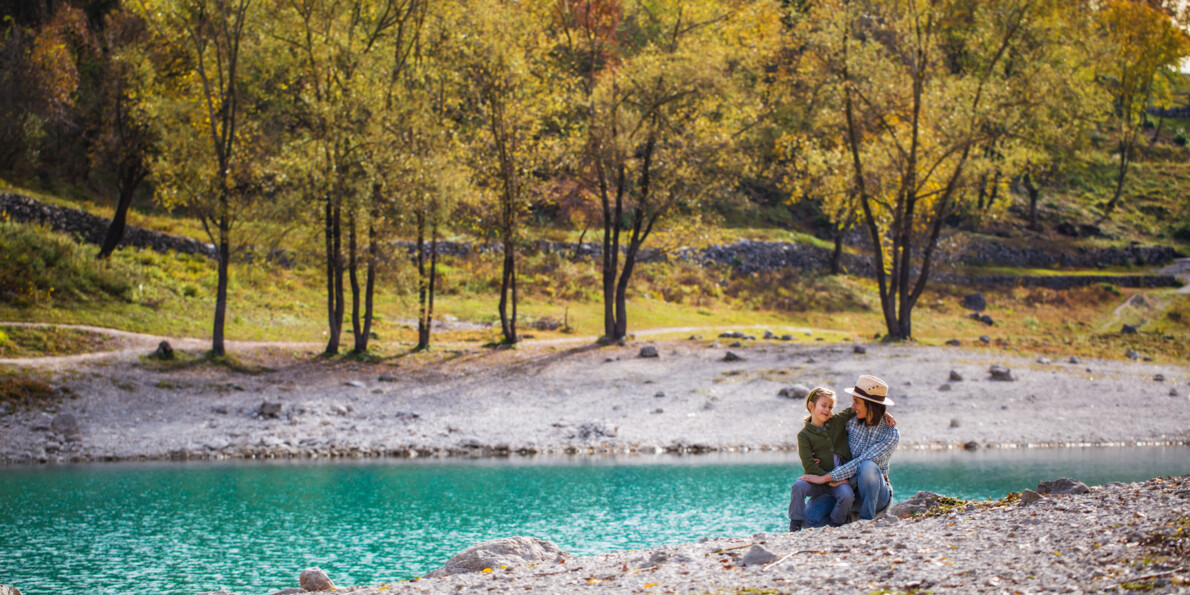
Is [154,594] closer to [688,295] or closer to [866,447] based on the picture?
[866,447]

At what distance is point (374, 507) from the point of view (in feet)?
58.0

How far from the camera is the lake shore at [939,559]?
23.9ft

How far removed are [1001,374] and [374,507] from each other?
70.7 feet

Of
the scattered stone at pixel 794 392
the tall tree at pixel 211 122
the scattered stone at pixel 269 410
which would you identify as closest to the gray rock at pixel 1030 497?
the scattered stone at pixel 794 392

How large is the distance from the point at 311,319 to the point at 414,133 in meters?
10.9

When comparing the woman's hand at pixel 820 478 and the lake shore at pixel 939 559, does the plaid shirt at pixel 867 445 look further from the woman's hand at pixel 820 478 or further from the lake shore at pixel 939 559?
the lake shore at pixel 939 559

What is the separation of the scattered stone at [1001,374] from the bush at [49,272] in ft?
102

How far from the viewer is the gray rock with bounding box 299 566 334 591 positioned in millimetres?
9793

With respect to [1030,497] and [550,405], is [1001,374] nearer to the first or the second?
[550,405]

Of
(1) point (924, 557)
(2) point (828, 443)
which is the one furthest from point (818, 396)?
(1) point (924, 557)

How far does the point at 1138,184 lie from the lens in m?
82.5

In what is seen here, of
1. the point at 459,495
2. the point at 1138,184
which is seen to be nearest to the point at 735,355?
the point at 459,495

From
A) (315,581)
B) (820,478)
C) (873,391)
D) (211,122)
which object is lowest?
(315,581)

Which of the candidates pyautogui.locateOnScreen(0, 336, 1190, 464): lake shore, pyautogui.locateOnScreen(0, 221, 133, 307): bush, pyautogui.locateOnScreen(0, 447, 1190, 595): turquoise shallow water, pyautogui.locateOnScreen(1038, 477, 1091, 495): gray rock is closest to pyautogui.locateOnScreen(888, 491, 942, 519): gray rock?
pyautogui.locateOnScreen(1038, 477, 1091, 495): gray rock
